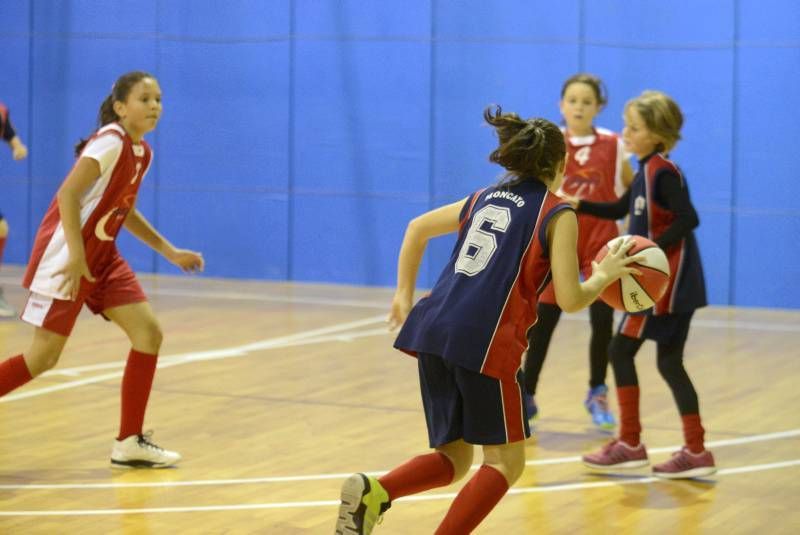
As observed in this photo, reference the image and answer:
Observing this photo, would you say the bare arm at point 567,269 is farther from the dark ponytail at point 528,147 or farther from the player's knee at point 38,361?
the player's knee at point 38,361

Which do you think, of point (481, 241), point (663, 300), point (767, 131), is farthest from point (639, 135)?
point (767, 131)

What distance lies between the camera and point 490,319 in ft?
11.5

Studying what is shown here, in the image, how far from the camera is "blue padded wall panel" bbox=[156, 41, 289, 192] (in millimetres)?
11234

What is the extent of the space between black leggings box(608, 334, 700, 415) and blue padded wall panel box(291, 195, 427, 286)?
577 cm

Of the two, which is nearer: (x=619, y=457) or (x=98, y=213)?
(x=98, y=213)

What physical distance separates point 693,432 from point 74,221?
2398 mm

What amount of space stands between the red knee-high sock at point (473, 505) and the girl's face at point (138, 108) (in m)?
2.13

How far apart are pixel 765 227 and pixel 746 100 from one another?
958mm

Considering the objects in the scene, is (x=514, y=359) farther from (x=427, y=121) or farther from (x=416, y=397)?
(x=427, y=121)

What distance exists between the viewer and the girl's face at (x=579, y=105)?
6066mm

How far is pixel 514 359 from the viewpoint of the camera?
3.54 meters

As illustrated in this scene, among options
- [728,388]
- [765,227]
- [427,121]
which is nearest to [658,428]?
[728,388]

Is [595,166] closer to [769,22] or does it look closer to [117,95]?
[117,95]

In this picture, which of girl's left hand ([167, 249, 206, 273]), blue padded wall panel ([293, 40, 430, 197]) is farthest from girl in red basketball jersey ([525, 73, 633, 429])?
blue padded wall panel ([293, 40, 430, 197])
